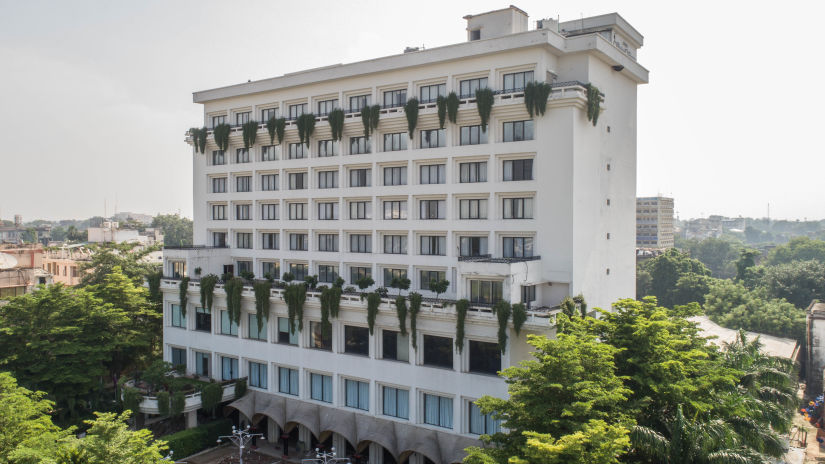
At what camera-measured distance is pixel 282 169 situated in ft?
167

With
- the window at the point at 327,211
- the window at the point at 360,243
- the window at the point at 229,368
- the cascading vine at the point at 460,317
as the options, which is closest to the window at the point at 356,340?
the window at the point at 360,243

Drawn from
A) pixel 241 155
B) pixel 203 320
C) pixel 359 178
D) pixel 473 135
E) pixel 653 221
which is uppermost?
pixel 241 155

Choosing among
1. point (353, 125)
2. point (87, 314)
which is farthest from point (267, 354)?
point (353, 125)

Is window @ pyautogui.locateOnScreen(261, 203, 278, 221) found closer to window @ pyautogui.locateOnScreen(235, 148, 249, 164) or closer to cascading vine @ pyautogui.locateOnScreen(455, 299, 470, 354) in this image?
window @ pyautogui.locateOnScreen(235, 148, 249, 164)

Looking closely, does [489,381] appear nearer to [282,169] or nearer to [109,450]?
[109,450]

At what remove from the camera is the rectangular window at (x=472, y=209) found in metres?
41.7

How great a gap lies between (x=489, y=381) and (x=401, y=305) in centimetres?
765

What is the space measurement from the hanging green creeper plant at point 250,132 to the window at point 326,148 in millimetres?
6517

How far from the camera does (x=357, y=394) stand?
4269 centimetres

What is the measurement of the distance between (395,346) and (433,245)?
318 inches

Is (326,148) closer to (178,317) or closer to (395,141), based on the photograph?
(395,141)

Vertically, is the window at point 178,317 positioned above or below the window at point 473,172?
below

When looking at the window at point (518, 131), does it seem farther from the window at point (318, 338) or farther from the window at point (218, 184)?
the window at point (218, 184)

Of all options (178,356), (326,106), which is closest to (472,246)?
(326,106)
